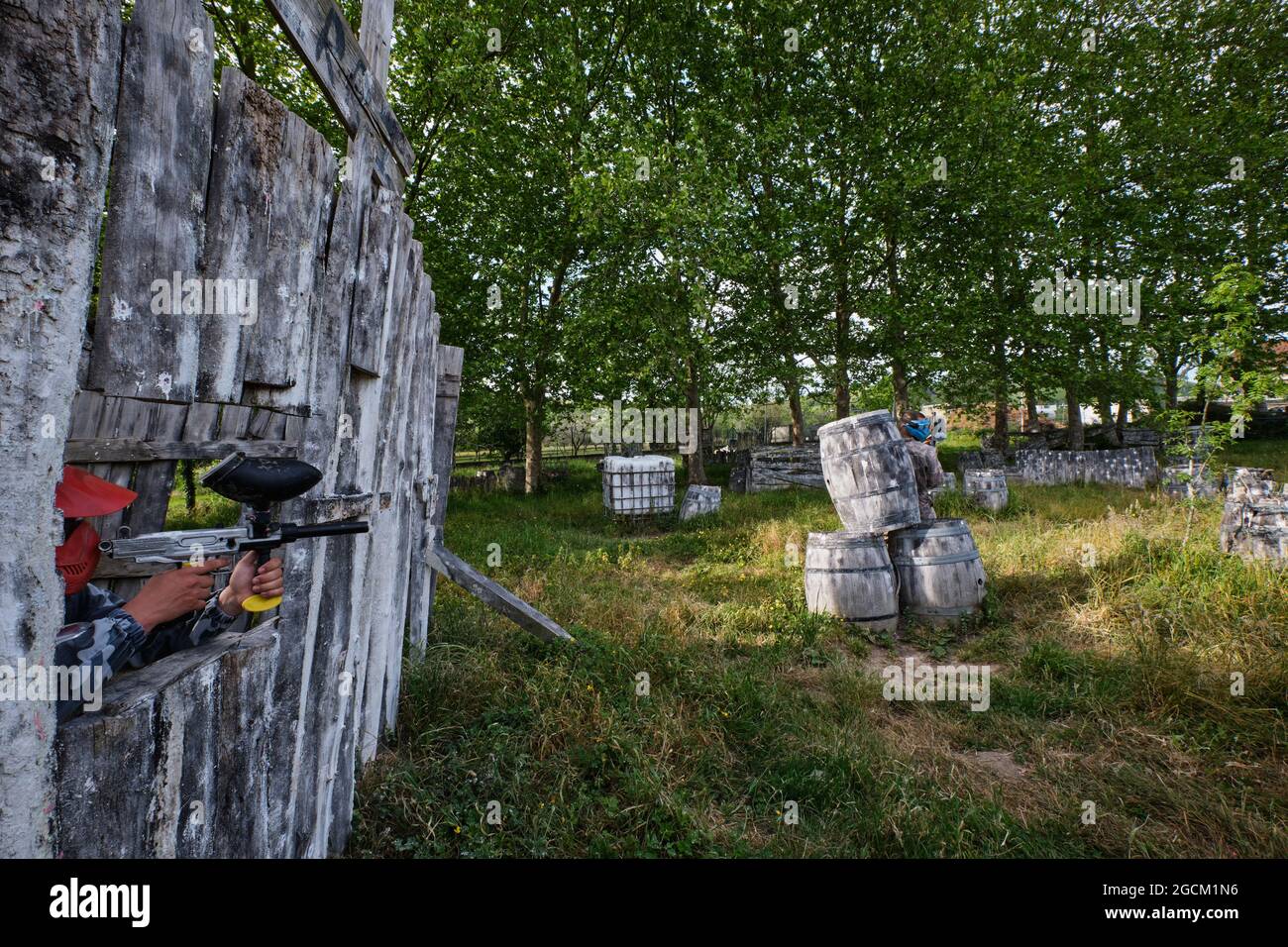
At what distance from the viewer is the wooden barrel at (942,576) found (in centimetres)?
525

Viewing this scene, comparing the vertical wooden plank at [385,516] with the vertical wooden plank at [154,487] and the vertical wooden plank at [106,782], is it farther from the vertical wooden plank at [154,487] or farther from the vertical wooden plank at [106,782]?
the vertical wooden plank at [106,782]

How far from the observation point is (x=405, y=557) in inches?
135

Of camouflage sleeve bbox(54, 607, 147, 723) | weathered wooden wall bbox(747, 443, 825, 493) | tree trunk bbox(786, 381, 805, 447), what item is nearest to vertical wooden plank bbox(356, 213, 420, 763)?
camouflage sleeve bbox(54, 607, 147, 723)

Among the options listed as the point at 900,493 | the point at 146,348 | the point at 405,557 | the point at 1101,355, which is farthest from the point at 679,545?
the point at 1101,355

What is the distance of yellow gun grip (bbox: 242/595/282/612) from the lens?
1514mm

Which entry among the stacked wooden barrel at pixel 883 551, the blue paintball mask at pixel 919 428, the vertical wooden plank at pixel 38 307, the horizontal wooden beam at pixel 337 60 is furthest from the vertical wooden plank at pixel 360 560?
the blue paintball mask at pixel 919 428

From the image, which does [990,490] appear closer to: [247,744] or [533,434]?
[533,434]

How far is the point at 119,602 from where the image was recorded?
5.02 feet

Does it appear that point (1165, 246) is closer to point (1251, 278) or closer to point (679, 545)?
point (1251, 278)

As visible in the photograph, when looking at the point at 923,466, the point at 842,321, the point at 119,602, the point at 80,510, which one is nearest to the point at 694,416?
the point at 842,321

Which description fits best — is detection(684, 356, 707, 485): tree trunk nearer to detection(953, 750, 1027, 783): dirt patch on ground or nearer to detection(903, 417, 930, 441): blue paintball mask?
detection(903, 417, 930, 441): blue paintball mask

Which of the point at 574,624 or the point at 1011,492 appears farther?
the point at 1011,492

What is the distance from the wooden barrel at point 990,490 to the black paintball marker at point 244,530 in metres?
10.4
